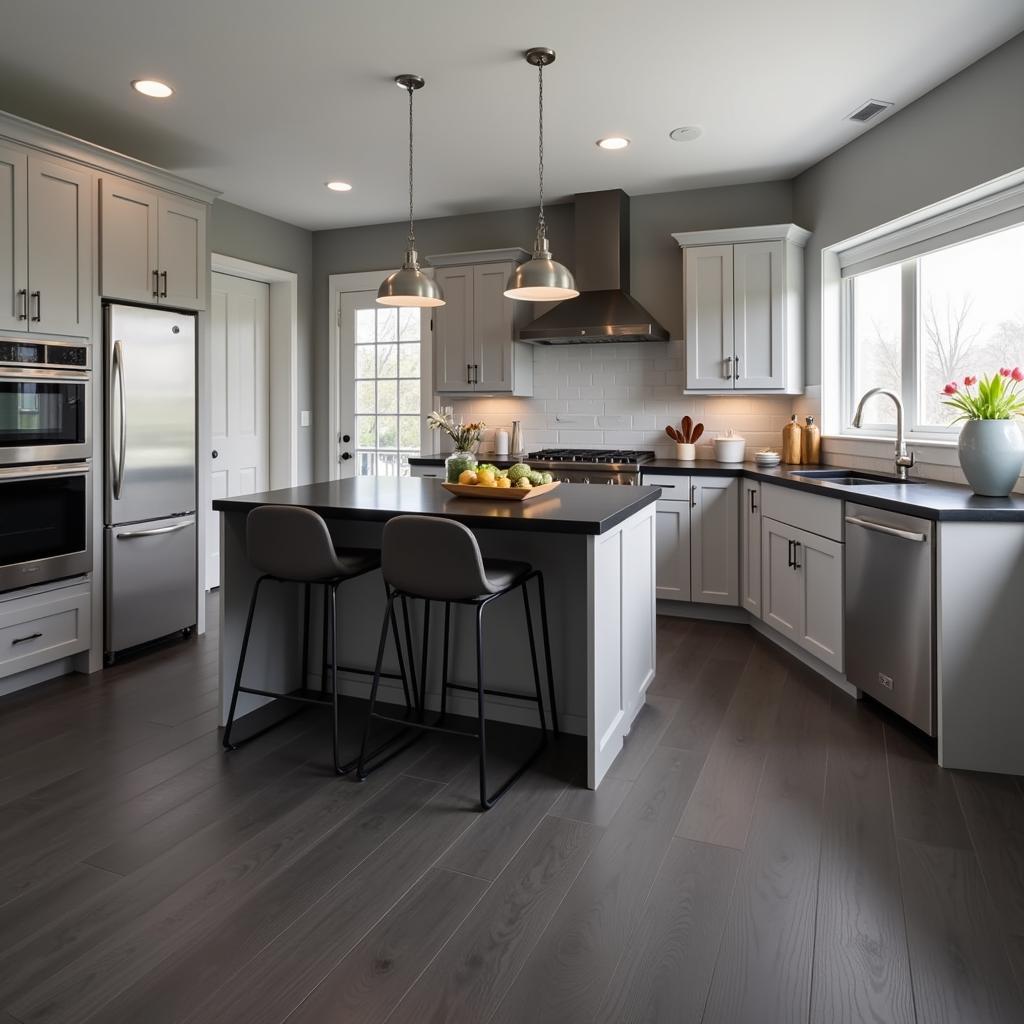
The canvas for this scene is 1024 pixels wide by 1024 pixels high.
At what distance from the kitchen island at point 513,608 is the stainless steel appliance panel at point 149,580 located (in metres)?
1.07

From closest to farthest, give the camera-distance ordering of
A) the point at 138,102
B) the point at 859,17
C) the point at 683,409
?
the point at 859,17 → the point at 138,102 → the point at 683,409

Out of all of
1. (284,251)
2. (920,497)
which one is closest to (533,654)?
(920,497)

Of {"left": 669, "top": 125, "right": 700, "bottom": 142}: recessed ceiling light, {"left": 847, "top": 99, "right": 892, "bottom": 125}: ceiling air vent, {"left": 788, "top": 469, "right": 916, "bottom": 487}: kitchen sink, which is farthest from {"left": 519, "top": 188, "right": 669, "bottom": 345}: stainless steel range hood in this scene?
{"left": 847, "top": 99, "right": 892, "bottom": 125}: ceiling air vent

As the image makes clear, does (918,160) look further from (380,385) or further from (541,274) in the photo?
(380,385)

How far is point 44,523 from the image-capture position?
3.55m

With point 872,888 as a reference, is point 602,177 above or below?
above

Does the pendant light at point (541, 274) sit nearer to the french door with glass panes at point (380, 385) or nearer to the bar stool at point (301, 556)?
the bar stool at point (301, 556)

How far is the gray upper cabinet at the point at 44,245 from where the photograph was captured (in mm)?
3336

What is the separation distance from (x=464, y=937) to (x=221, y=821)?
924 mm

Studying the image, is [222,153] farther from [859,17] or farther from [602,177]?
[859,17]

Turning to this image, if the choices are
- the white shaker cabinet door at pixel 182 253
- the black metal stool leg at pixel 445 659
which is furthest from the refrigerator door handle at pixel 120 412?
the black metal stool leg at pixel 445 659

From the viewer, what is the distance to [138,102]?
371cm

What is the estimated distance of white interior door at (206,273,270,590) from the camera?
5.50 meters

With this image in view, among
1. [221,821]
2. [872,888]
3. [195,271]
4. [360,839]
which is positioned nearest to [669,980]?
[872,888]
